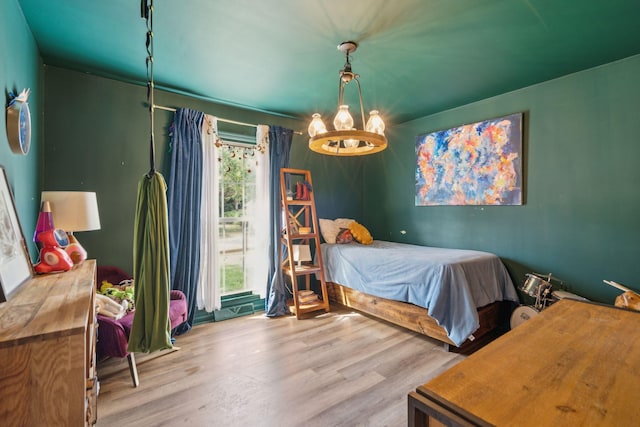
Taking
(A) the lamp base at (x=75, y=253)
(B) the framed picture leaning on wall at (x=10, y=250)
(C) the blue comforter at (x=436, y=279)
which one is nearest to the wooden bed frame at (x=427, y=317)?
(C) the blue comforter at (x=436, y=279)

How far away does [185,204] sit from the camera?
2.96 m

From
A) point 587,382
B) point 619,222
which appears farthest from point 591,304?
point 619,222

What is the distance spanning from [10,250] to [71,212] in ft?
2.40

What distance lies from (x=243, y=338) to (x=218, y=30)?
2.53 m

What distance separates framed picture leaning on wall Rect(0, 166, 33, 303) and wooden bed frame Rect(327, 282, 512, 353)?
2696 mm

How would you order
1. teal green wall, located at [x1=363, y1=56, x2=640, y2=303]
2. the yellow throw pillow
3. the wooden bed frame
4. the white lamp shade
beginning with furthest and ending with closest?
the yellow throw pillow → the wooden bed frame → teal green wall, located at [x1=363, y1=56, x2=640, y2=303] → the white lamp shade

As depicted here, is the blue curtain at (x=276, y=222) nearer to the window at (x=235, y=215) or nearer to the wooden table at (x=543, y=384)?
the window at (x=235, y=215)

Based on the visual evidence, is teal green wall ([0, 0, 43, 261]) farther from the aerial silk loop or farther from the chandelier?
the chandelier

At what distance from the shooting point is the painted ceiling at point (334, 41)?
174cm

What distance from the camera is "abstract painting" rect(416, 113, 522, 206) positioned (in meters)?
2.98

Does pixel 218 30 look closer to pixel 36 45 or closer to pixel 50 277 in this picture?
pixel 36 45

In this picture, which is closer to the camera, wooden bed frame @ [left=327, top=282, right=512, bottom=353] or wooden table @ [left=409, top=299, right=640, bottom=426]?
wooden table @ [left=409, top=299, right=640, bottom=426]

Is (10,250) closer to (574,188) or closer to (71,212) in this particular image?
(71,212)

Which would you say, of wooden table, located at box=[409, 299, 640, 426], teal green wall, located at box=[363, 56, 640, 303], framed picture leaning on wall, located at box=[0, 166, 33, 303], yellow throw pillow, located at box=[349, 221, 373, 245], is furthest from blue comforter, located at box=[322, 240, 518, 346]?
framed picture leaning on wall, located at box=[0, 166, 33, 303]
